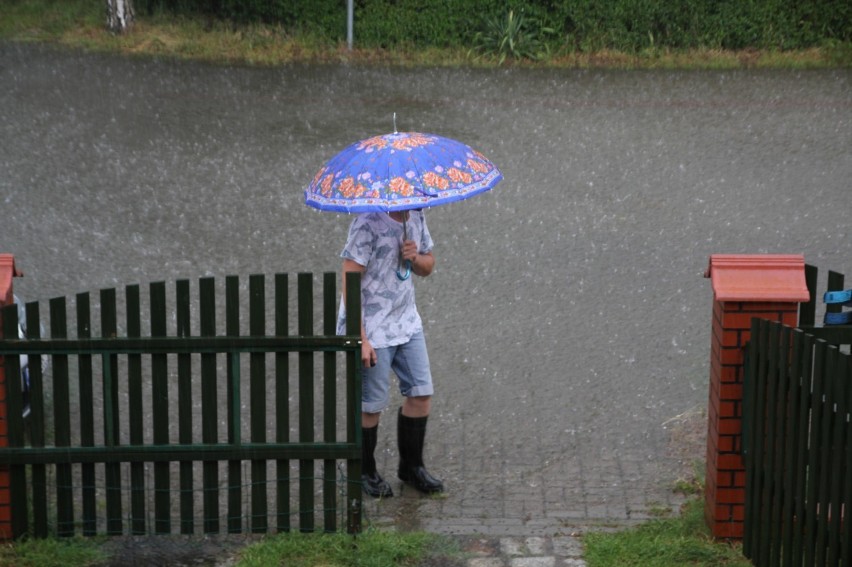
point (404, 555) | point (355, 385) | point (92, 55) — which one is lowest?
point (404, 555)

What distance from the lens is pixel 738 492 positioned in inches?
227

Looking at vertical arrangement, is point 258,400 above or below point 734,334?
below

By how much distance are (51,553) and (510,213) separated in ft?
23.9

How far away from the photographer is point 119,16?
2034cm

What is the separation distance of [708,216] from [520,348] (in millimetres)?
3852

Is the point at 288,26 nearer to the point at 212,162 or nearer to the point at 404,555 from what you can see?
the point at 212,162

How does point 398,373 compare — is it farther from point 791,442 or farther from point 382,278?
point 791,442

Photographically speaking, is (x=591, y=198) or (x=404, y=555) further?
(x=591, y=198)

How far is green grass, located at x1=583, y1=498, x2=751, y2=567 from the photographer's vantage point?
5.59 metres

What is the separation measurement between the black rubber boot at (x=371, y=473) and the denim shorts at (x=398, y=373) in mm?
154

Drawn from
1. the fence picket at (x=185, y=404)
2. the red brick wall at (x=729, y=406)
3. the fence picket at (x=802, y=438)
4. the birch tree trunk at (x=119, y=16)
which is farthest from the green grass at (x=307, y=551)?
the birch tree trunk at (x=119, y=16)

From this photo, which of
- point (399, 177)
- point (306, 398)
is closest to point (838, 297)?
point (399, 177)

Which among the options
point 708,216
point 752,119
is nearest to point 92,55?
point 752,119

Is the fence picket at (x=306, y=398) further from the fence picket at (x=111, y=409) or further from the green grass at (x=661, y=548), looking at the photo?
the green grass at (x=661, y=548)
